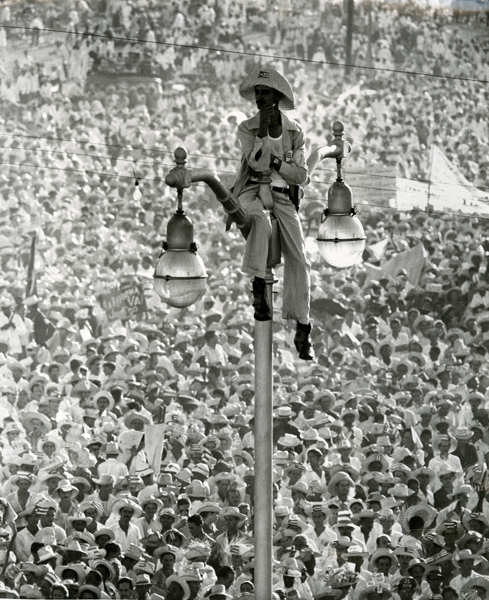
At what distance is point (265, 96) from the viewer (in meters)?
6.55

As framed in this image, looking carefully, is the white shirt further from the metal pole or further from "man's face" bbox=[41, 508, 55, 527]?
the metal pole

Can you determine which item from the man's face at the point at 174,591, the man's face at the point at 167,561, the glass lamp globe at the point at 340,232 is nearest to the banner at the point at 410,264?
the man's face at the point at 167,561

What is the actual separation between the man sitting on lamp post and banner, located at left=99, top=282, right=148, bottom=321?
68.1 ft

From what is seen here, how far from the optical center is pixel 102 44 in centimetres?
2952

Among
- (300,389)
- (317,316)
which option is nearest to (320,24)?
(317,316)

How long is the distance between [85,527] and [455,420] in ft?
27.7

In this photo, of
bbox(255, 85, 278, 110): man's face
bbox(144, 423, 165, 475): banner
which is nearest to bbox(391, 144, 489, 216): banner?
bbox(144, 423, 165, 475): banner

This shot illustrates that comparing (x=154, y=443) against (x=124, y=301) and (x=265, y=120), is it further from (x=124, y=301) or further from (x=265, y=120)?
(x=265, y=120)

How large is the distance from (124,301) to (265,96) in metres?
21.2

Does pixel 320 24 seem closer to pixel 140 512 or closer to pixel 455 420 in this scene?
pixel 455 420

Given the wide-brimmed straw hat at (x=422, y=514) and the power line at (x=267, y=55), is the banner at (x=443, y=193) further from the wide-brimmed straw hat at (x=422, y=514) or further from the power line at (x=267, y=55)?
the wide-brimmed straw hat at (x=422, y=514)

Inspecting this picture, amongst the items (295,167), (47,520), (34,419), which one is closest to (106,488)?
(47,520)

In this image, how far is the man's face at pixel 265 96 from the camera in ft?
21.4

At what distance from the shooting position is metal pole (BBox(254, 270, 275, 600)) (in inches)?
245
